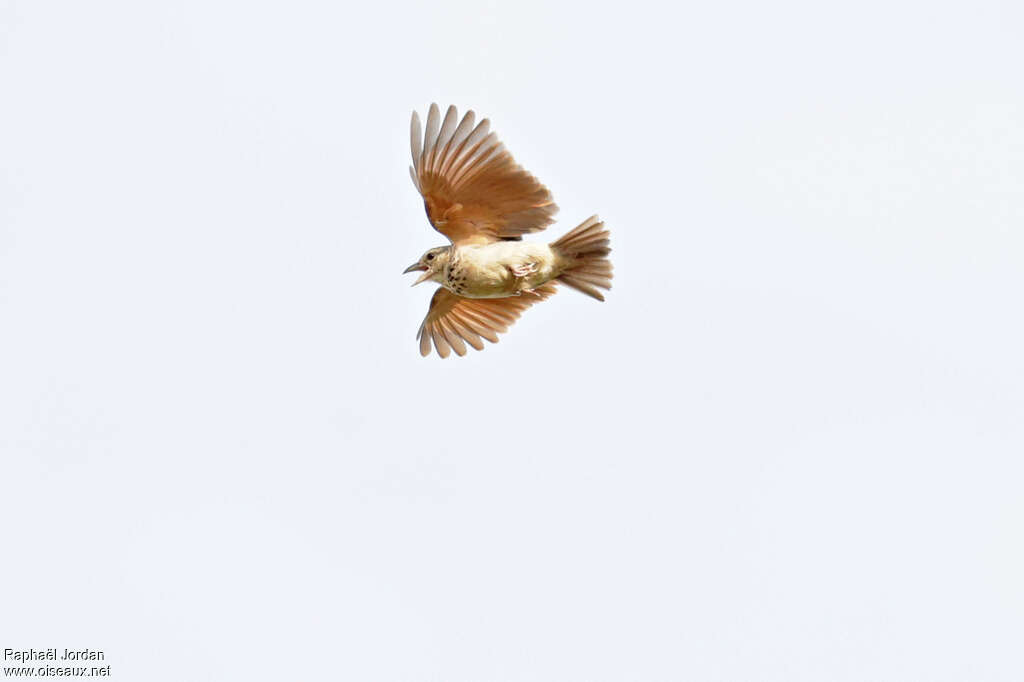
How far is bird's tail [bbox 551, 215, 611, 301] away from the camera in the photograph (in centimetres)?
1216

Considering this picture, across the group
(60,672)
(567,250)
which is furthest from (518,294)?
(60,672)

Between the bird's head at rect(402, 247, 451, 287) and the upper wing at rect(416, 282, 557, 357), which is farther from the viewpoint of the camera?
the upper wing at rect(416, 282, 557, 357)

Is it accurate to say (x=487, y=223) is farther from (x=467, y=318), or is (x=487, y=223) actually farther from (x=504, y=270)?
(x=467, y=318)

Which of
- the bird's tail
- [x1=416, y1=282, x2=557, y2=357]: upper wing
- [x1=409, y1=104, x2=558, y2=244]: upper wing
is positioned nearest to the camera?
[x1=409, y1=104, x2=558, y2=244]: upper wing

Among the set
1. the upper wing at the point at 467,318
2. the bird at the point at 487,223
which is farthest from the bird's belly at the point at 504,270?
the upper wing at the point at 467,318

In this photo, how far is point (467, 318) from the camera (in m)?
13.8

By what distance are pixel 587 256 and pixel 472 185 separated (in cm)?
117

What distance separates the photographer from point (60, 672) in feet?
48.6

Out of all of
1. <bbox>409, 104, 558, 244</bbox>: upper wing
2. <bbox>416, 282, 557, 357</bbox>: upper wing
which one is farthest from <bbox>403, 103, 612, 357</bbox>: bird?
<bbox>416, 282, 557, 357</bbox>: upper wing

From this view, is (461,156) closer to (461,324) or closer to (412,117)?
(412,117)

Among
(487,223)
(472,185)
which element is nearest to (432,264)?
(487,223)

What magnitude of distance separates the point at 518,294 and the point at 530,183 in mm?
1241

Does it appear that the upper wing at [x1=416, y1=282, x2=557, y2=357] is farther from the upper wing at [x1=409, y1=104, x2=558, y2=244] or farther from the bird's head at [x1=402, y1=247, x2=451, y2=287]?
the upper wing at [x1=409, y1=104, x2=558, y2=244]

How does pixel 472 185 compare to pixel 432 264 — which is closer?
pixel 472 185
